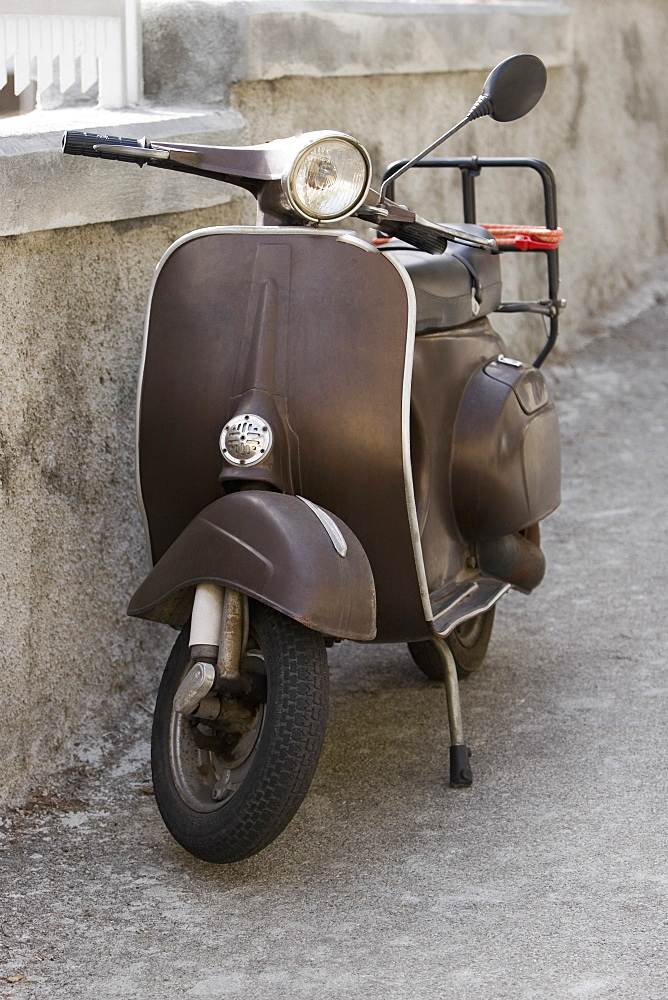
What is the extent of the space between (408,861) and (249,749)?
1.16ft

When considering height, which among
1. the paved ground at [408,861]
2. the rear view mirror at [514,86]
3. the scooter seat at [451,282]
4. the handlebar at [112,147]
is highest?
the rear view mirror at [514,86]

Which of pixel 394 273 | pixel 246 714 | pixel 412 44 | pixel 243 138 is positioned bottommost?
pixel 246 714

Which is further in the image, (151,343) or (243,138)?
(243,138)

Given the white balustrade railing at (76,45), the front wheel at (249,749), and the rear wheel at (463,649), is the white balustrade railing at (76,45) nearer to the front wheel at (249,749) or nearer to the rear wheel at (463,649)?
the front wheel at (249,749)

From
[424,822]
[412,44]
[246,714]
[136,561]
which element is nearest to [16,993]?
[246,714]

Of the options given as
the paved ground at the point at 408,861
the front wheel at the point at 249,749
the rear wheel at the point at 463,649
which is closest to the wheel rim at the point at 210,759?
the front wheel at the point at 249,749

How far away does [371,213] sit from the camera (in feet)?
8.20

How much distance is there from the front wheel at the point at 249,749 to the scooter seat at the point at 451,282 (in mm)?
777

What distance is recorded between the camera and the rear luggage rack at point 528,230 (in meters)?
Result: 3.13

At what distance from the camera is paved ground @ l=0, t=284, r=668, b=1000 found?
2055 millimetres

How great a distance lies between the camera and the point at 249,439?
2377mm

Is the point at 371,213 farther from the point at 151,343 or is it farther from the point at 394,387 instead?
the point at 151,343

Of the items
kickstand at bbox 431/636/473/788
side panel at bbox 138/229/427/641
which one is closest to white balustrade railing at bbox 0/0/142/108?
side panel at bbox 138/229/427/641

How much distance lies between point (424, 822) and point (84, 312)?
1302 millimetres
